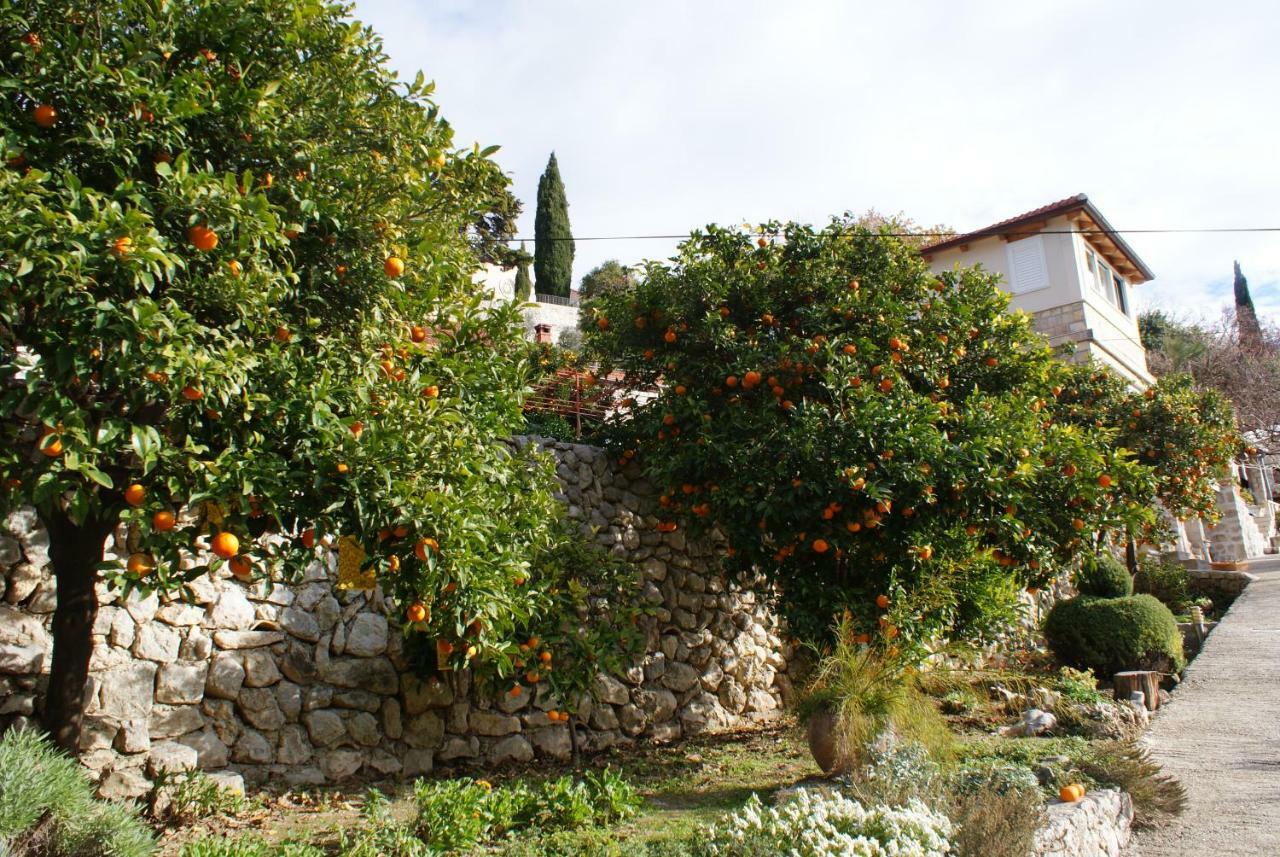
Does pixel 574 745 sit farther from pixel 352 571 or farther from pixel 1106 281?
pixel 1106 281

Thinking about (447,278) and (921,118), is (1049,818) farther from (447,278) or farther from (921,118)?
(921,118)

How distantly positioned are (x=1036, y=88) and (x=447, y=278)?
6.42 m

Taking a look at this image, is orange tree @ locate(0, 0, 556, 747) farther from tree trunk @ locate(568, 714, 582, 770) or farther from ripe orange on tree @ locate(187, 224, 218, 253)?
tree trunk @ locate(568, 714, 582, 770)

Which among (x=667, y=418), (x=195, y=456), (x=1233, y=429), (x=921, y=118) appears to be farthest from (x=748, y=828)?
(x=1233, y=429)

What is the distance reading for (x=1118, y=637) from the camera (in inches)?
367

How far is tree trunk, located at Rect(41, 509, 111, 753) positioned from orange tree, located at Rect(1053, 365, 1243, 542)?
11146 mm

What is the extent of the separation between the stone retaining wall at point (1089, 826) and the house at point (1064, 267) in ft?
38.7

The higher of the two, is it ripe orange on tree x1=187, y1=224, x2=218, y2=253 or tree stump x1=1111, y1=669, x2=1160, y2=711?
ripe orange on tree x1=187, y1=224, x2=218, y2=253

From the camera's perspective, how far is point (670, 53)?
25.3ft

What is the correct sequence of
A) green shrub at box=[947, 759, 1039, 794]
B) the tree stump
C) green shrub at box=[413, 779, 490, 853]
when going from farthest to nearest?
the tree stump → green shrub at box=[947, 759, 1039, 794] → green shrub at box=[413, 779, 490, 853]

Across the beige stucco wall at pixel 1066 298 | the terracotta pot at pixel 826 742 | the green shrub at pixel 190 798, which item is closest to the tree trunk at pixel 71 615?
the green shrub at pixel 190 798

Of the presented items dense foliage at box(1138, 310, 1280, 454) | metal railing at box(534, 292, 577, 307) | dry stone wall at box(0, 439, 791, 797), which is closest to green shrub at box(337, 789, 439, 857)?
dry stone wall at box(0, 439, 791, 797)

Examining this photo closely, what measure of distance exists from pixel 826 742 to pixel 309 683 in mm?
3205

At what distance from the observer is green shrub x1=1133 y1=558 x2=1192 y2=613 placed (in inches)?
539
